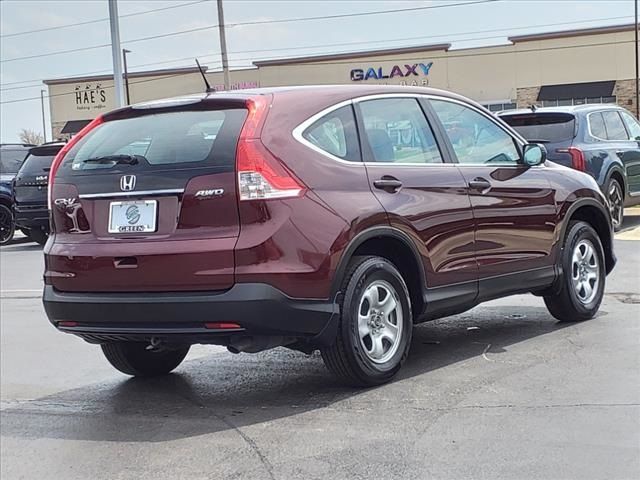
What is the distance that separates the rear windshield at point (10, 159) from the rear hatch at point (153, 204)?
13.5m

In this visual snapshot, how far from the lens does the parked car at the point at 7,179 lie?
55.7 feet

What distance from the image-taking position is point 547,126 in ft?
36.4

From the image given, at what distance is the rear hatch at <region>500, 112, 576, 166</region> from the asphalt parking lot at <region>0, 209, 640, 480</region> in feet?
14.4

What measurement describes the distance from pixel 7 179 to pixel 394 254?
13753 millimetres

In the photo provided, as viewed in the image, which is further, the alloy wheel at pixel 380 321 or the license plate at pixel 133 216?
the alloy wheel at pixel 380 321

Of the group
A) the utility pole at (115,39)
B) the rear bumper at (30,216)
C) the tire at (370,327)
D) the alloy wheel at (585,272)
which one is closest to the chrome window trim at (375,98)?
the tire at (370,327)

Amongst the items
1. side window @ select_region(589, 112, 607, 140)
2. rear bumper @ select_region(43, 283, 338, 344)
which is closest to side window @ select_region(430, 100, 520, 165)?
rear bumper @ select_region(43, 283, 338, 344)

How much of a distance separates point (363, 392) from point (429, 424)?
2.18 ft

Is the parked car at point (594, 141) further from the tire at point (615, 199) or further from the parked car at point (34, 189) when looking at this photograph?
the parked car at point (34, 189)

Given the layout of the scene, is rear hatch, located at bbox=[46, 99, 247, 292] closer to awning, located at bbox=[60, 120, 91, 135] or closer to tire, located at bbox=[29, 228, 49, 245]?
tire, located at bbox=[29, 228, 49, 245]

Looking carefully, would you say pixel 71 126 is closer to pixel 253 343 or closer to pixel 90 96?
pixel 90 96

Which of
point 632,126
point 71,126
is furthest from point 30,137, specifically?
point 632,126

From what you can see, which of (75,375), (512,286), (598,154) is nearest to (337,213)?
(512,286)

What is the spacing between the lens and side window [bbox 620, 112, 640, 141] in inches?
496
